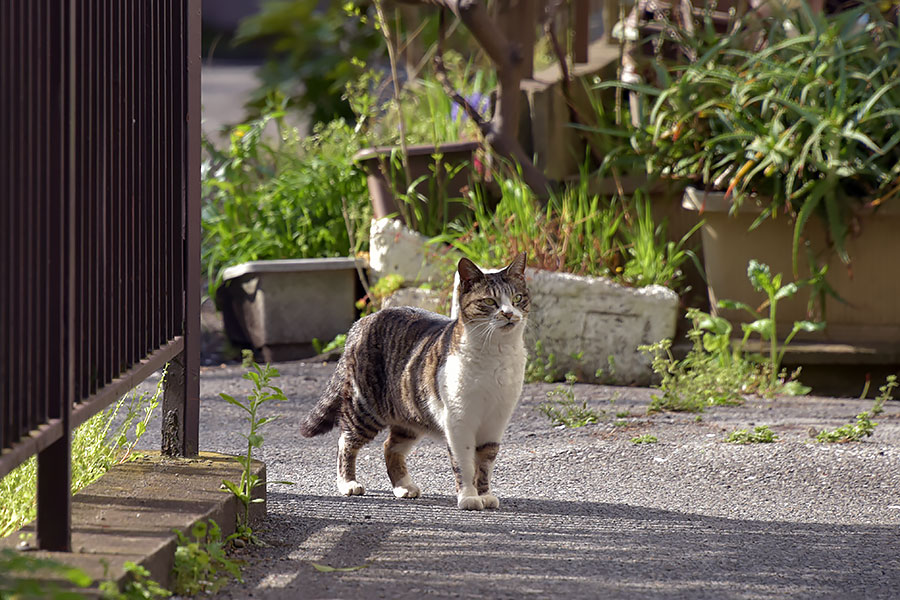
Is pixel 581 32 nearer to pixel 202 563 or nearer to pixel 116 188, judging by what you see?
pixel 116 188

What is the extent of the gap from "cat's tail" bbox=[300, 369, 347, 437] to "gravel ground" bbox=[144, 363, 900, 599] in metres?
0.21

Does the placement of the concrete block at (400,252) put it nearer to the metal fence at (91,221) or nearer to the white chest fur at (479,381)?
the white chest fur at (479,381)

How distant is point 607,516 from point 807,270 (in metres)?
3.13

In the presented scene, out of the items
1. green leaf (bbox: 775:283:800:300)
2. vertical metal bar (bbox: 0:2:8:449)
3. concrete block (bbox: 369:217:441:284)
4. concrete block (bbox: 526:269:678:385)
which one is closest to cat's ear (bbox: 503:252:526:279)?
vertical metal bar (bbox: 0:2:8:449)

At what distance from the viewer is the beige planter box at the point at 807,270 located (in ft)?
20.2

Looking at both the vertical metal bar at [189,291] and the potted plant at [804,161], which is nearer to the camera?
the vertical metal bar at [189,291]

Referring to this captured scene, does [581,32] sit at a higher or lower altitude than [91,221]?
higher

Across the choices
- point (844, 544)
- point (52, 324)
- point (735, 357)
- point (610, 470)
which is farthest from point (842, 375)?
point (52, 324)

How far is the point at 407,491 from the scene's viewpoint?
3895 mm

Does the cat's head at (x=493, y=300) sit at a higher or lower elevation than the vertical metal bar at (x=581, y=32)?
lower

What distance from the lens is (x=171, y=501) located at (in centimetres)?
294

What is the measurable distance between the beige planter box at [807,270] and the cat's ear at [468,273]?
9.26 ft

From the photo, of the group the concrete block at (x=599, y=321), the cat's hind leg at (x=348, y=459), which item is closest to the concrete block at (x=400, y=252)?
the concrete block at (x=599, y=321)

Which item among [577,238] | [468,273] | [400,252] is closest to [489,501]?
[468,273]
